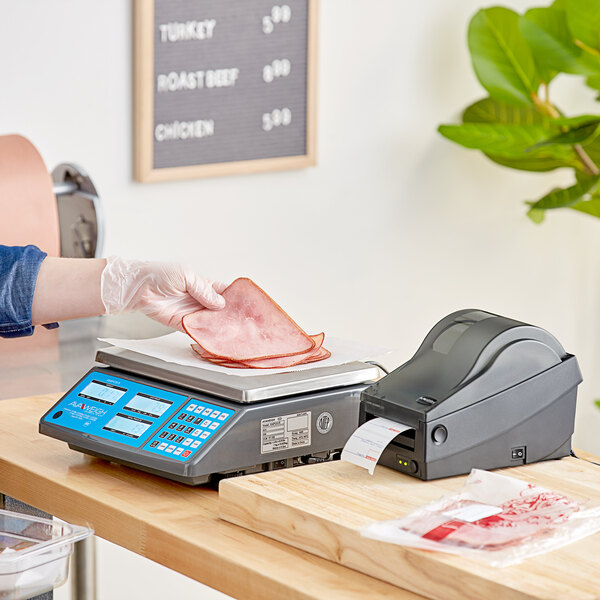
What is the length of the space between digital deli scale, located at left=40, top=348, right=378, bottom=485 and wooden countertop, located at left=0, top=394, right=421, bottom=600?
1.3 inches

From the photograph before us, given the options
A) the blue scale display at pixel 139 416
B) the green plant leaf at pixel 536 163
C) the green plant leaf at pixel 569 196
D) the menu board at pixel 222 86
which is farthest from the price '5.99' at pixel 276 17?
the blue scale display at pixel 139 416

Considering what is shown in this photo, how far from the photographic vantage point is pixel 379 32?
283 cm

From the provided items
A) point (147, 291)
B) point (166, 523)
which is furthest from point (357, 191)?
point (166, 523)

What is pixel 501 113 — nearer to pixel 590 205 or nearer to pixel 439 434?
pixel 590 205

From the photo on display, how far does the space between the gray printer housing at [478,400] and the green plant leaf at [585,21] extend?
1.82m

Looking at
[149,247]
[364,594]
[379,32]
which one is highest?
[379,32]

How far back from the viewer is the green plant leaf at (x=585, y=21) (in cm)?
268

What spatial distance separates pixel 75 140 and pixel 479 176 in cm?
136

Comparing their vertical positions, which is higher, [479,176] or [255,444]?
[479,176]

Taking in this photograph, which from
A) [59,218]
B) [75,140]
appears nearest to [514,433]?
[59,218]

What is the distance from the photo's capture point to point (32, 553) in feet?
3.02

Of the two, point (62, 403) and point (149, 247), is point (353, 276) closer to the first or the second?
point (149, 247)

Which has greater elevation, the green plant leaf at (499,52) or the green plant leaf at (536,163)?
the green plant leaf at (499,52)

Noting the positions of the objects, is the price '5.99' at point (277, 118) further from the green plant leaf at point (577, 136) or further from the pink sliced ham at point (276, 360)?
the pink sliced ham at point (276, 360)
